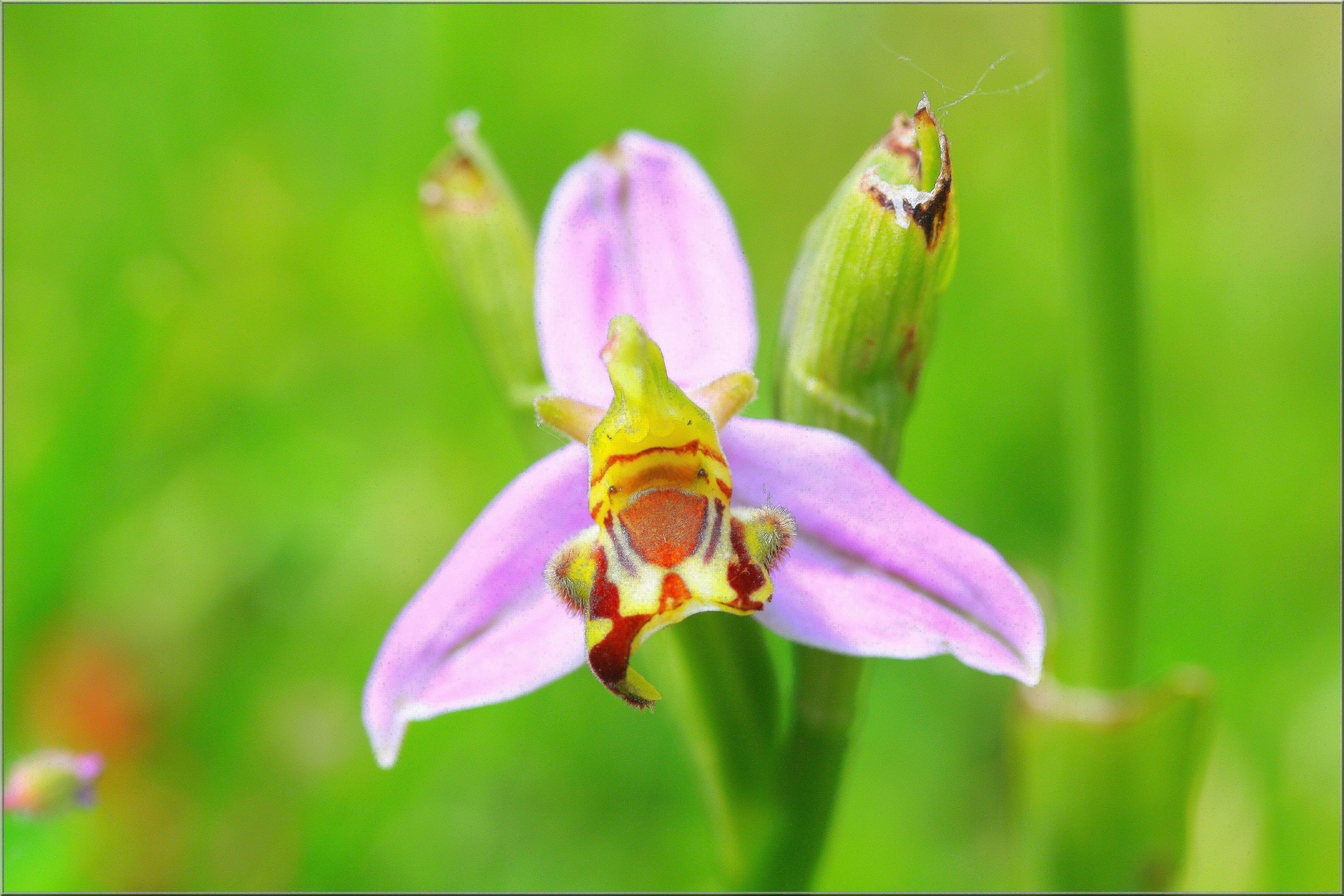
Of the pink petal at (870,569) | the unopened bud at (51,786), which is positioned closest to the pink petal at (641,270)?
the pink petal at (870,569)

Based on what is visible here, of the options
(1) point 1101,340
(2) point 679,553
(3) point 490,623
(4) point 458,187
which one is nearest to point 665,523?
(2) point 679,553

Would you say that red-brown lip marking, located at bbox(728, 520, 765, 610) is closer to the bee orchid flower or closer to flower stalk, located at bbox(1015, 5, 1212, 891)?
the bee orchid flower

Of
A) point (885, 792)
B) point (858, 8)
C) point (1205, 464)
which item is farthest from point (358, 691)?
point (858, 8)

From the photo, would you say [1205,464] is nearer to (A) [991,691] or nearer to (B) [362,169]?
(A) [991,691]

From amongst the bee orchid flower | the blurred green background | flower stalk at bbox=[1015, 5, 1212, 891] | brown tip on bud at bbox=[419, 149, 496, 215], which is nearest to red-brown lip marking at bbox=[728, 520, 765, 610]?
the bee orchid flower

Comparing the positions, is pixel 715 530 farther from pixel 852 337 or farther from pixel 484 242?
pixel 484 242

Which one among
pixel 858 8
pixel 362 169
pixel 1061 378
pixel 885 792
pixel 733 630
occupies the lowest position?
pixel 885 792

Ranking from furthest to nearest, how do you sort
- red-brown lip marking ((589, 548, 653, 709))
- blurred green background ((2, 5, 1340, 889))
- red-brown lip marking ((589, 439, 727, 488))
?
blurred green background ((2, 5, 1340, 889)) → red-brown lip marking ((589, 439, 727, 488)) → red-brown lip marking ((589, 548, 653, 709))

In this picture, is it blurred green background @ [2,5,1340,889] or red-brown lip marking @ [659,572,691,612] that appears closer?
red-brown lip marking @ [659,572,691,612]
